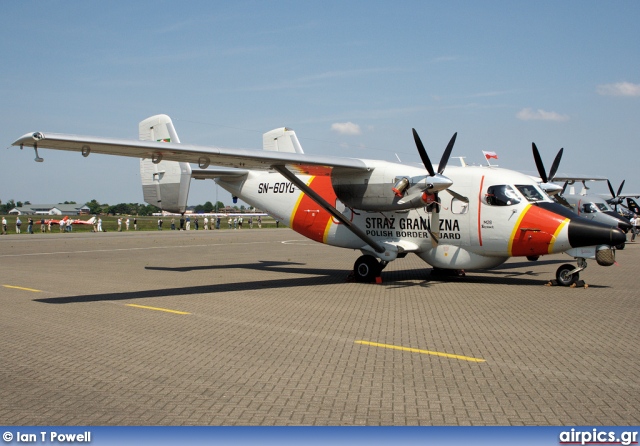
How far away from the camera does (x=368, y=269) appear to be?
18172 millimetres

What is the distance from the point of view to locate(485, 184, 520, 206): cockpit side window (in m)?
16.5

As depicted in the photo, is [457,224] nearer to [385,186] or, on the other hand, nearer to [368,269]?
[385,186]

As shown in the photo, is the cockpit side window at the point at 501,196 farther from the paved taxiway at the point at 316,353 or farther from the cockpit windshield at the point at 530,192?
the paved taxiway at the point at 316,353

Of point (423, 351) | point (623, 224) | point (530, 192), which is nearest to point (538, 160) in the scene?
point (530, 192)

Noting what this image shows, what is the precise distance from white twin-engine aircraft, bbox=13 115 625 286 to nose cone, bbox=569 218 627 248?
2 cm

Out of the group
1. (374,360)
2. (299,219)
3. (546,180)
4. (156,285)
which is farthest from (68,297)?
(546,180)

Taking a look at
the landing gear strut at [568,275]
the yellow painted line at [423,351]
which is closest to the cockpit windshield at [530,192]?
the landing gear strut at [568,275]

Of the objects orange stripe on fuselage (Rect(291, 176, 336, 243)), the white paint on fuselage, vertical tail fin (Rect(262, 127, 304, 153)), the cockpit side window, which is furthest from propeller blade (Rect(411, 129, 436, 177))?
vertical tail fin (Rect(262, 127, 304, 153))

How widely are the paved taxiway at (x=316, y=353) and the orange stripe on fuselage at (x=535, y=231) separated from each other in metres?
1.15

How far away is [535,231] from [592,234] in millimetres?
1397

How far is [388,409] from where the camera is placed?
647 centimetres

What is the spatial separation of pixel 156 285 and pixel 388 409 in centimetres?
1219

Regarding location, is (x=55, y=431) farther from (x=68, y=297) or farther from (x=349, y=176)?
(x=349, y=176)

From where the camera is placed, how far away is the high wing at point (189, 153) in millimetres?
11951
